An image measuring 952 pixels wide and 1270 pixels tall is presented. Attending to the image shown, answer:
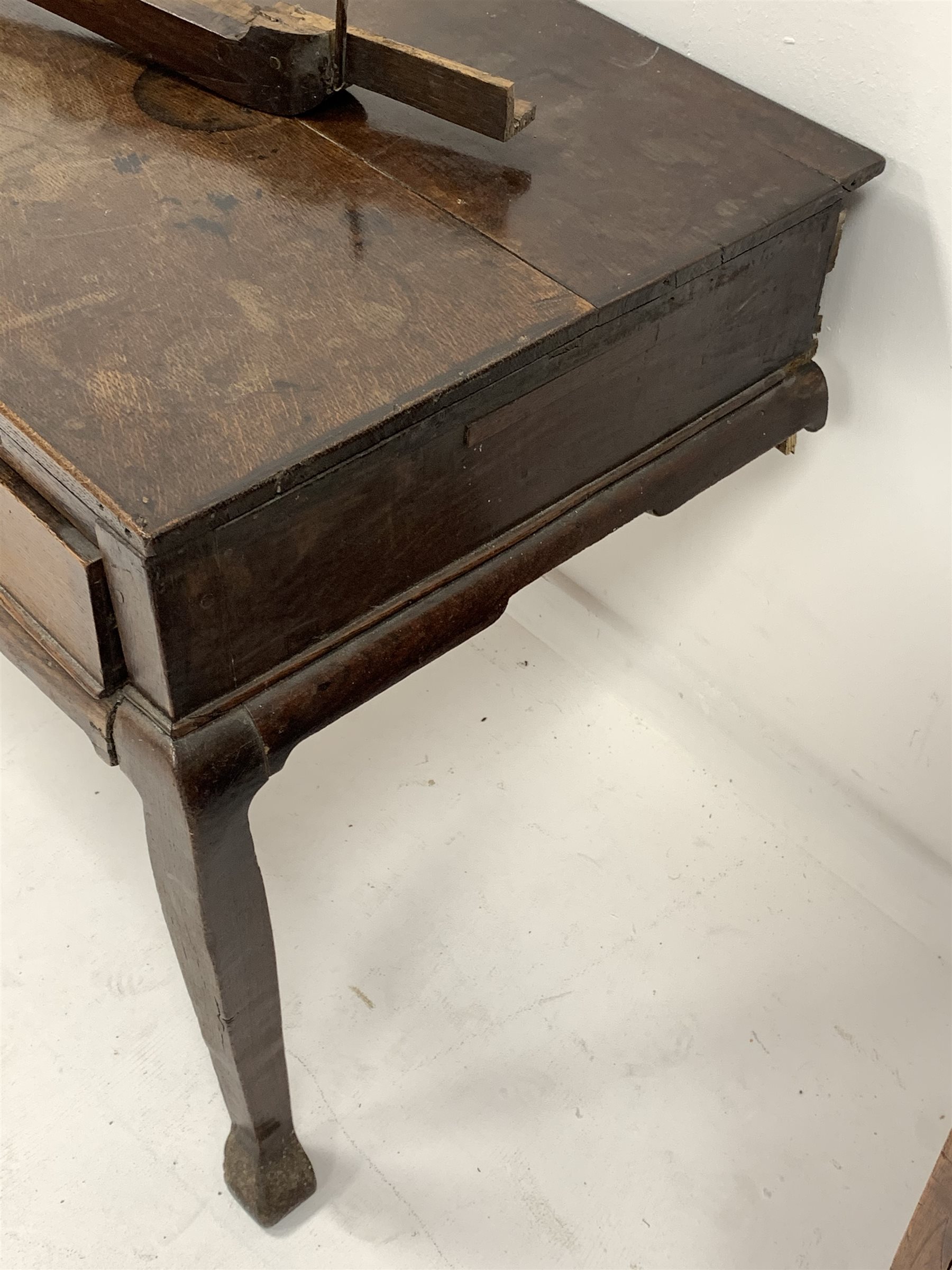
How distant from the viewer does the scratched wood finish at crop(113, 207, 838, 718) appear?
0.74 metres

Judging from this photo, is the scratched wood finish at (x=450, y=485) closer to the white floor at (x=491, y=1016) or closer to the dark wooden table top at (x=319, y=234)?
the dark wooden table top at (x=319, y=234)

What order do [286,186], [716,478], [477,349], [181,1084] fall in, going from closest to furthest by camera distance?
[477,349]
[286,186]
[716,478]
[181,1084]

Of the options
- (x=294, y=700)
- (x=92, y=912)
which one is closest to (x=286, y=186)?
(x=294, y=700)

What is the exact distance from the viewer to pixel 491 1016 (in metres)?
1.28

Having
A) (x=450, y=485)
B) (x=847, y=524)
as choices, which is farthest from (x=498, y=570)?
(x=847, y=524)

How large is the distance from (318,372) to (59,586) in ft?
0.67

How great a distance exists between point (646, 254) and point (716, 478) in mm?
254

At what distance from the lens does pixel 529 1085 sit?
4.03 ft

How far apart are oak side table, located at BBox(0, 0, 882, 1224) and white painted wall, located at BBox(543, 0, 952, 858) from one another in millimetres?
47

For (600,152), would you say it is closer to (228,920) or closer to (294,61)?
(294,61)

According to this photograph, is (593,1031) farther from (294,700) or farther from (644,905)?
(294,700)

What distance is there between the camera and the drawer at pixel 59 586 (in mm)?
759

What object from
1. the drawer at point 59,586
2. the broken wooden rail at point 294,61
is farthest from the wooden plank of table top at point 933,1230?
the broken wooden rail at point 294,61

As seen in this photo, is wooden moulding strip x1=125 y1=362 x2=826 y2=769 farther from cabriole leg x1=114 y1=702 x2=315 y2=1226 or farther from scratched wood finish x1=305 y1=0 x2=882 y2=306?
scratched wood finish x1=305 y1=0 x2=882 y2=306
